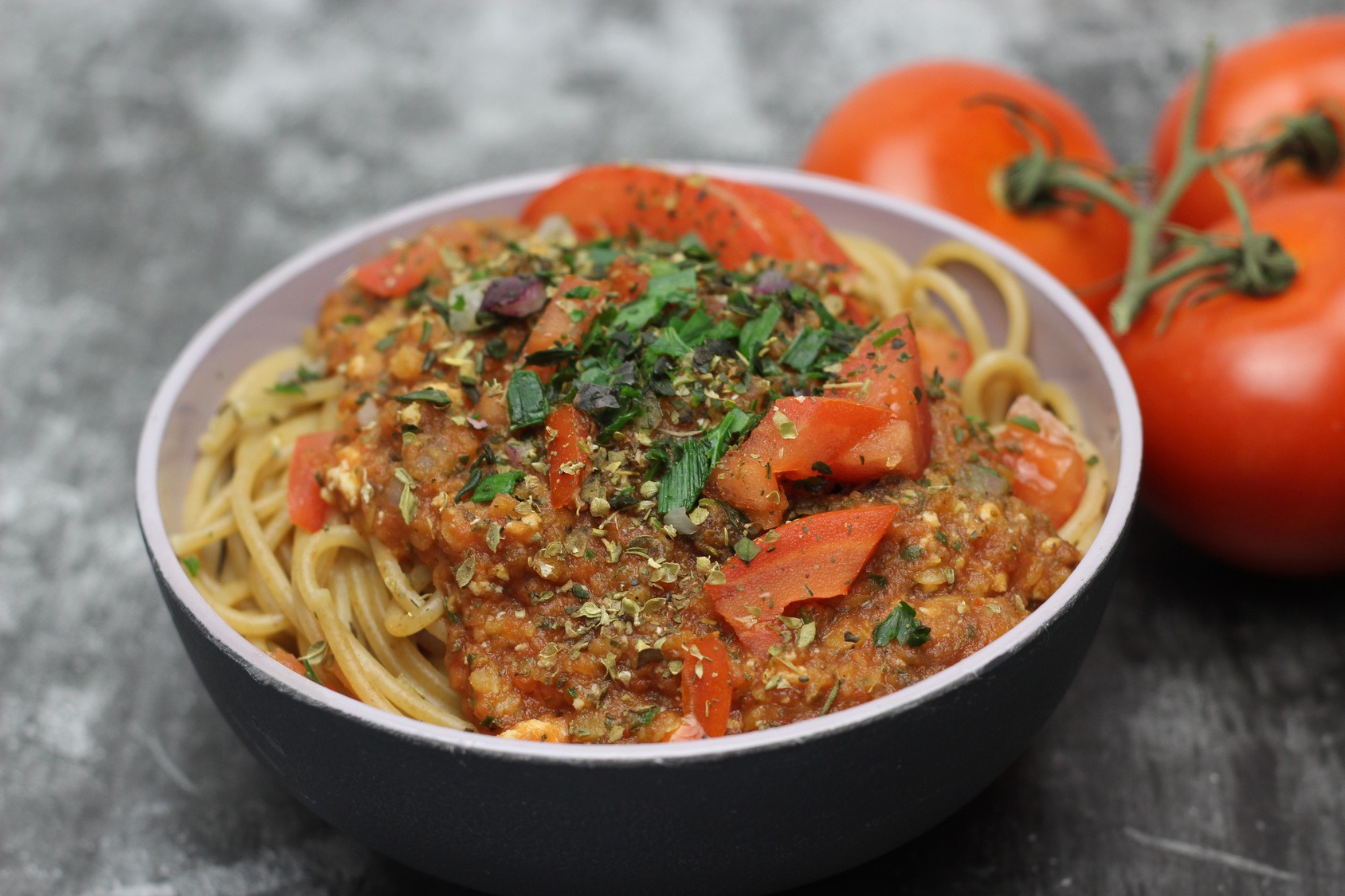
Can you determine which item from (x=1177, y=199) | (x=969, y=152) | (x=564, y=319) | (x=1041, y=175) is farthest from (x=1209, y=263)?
(x=564, y=319)

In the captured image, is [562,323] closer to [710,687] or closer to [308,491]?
[308,491]

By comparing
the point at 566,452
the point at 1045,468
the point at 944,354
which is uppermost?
the point at 566,452

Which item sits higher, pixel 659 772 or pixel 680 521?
pixel 680 521

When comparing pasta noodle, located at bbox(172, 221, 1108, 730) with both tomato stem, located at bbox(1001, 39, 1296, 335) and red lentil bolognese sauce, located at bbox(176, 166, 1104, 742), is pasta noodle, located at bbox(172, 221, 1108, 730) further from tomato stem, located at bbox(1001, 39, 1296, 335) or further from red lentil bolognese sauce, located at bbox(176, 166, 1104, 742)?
tomato stem, located at bbox(1001, 39, 1296, 335)

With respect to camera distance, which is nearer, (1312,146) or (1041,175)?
(1041,175)

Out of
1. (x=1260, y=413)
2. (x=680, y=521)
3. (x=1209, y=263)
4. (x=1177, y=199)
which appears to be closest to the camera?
(x=680, y=521)

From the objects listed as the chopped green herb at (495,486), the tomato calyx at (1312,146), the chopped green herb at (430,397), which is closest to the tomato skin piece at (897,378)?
the chopped green herb at (495,486)

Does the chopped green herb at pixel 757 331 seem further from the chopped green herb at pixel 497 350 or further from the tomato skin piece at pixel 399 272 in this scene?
the tomato skin piece at pixel 399 272
